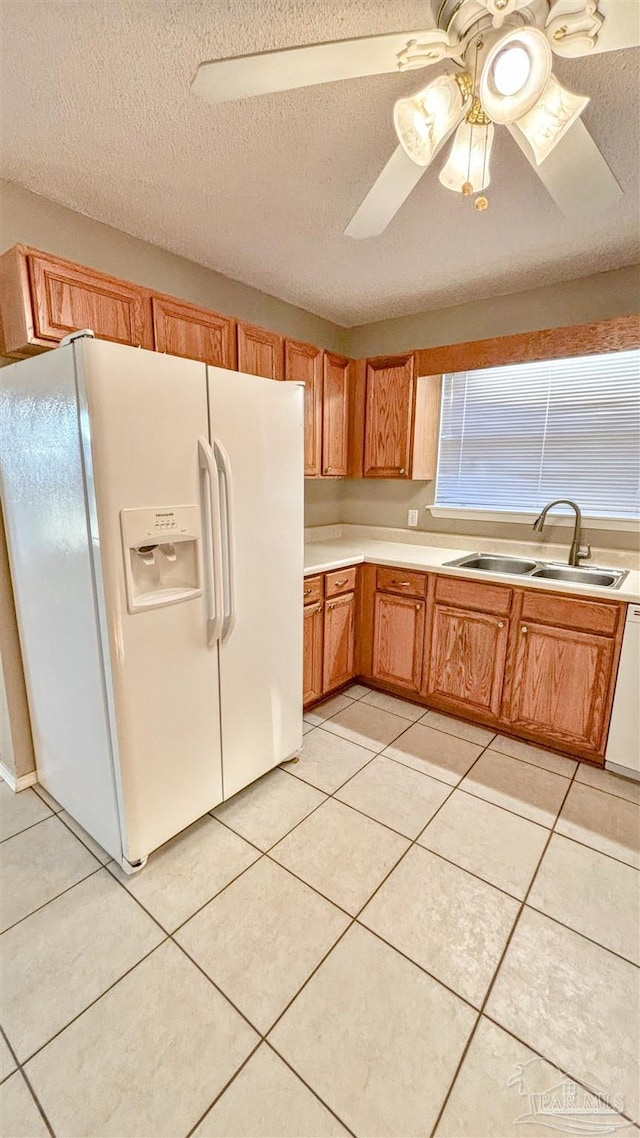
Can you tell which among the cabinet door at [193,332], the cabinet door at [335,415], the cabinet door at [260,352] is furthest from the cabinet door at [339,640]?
the cabinet door at [193,332]

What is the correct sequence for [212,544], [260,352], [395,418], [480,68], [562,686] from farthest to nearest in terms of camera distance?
1. [395,418]
2. [260,352]
3. [562,686]
4. [212,544]
5. [480,68]

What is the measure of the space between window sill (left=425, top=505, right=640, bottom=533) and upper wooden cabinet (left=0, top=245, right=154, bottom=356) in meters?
2.12

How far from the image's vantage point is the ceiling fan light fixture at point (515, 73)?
→ 36.1 inches

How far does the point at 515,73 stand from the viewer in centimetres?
97

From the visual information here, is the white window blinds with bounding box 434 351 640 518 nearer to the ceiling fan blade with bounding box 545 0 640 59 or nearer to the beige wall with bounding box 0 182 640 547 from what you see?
the beige wall with bounding box 0 182 640 547

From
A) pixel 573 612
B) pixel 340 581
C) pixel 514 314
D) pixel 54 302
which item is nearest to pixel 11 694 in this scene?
pixel 54 302

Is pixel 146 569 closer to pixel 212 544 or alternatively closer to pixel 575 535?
pixel 212 544

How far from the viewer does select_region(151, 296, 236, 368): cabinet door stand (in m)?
1.99

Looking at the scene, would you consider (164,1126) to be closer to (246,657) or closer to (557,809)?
(246,657)

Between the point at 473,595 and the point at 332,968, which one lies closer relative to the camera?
the point at 332,968

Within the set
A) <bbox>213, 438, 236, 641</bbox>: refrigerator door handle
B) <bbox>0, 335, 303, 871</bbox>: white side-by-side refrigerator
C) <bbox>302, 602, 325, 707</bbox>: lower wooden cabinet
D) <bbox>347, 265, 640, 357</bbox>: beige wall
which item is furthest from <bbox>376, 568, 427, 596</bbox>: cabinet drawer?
<bbox>347, 265, 640, 357</bbox>: beige wall

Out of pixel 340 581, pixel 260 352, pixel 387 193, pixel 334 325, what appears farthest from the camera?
pixel 334 325

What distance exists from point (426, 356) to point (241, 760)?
2.54m

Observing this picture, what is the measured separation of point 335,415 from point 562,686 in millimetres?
2094
